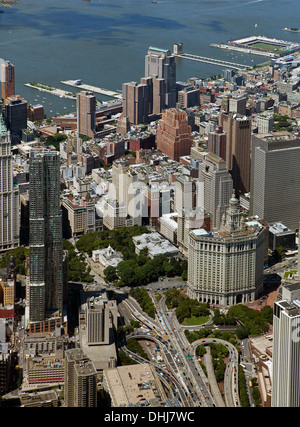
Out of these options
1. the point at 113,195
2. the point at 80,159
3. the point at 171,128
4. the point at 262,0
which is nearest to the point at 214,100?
the point at 171,128

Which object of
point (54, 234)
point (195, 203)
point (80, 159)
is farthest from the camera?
point (80, 159)

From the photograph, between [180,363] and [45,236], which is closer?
[180,363]

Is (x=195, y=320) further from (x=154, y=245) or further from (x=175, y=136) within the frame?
(x=175, y=136)

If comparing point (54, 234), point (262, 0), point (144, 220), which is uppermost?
point (262, 0)

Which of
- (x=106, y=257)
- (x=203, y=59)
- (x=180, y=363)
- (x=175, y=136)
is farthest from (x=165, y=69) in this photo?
(x=180, y=363)

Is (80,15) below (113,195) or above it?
above

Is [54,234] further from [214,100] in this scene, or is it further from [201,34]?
[201,34]

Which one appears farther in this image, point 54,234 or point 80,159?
point 80,159
